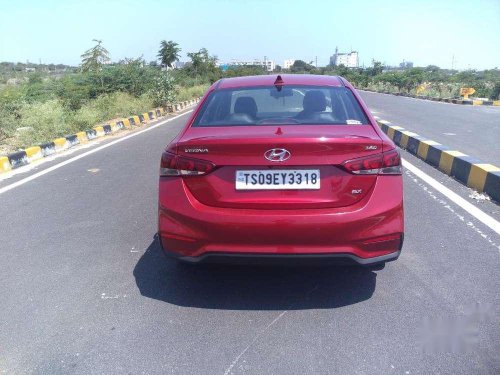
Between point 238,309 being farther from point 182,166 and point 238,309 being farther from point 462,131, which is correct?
point 462,131

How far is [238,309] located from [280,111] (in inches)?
68.1

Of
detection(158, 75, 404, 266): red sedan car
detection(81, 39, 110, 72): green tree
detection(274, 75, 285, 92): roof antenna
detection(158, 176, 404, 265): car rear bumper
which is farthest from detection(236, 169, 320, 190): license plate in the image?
detection(81, 39, 110, 72): green tree

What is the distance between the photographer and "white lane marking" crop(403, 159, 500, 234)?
4.45m

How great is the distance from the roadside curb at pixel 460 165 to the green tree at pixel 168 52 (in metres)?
39.3

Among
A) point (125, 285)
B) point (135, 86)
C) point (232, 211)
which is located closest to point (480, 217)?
point (232, 211)

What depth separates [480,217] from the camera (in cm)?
461

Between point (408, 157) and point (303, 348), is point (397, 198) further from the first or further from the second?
point (408, 157)

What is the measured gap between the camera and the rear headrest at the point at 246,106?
3469 mm

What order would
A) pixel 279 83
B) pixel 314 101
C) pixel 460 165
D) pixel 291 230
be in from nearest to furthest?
pixel 291 230 < pixel 314 101 < pixel 279 83 < pixel 460 165

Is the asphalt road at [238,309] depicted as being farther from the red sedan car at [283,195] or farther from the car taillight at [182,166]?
the car taillight at [182,166]

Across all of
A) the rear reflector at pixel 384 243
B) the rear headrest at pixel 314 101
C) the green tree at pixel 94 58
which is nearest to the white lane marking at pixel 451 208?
the rear reflector at pixel 384 243

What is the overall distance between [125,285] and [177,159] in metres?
1.04

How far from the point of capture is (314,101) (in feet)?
11.5

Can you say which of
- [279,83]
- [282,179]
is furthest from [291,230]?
[279,83]
